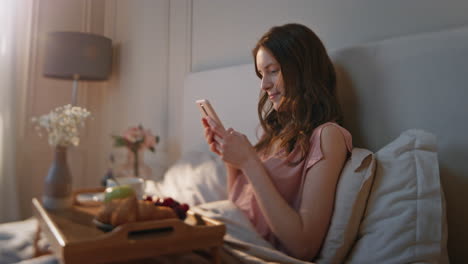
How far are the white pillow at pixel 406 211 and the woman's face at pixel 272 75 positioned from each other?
0.40m

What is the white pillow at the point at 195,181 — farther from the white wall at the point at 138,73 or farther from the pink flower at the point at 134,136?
the white wall at the point at 138,73

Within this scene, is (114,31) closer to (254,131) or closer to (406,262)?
(254,131)

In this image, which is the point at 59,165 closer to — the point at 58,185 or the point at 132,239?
the point at 58,185

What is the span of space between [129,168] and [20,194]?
3.34 feet

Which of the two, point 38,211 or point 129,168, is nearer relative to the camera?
point 38,211

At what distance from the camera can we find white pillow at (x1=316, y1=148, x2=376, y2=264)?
919mm

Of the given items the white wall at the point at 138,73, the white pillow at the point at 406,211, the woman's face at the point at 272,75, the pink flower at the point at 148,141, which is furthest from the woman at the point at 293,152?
the white wall at the point at 138,73

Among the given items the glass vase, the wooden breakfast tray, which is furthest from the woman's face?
the glass vase

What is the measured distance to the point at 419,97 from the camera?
1064 mm

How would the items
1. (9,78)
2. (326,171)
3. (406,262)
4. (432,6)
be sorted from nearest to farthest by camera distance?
(406,262), (326,171), (432,6), (9,78)

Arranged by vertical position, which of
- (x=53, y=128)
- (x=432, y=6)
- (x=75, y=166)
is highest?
(x=432, y=6)

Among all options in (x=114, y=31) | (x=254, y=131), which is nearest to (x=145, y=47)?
(x=114, y=31)

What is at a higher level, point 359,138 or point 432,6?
point 432,6

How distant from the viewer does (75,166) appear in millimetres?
2969
